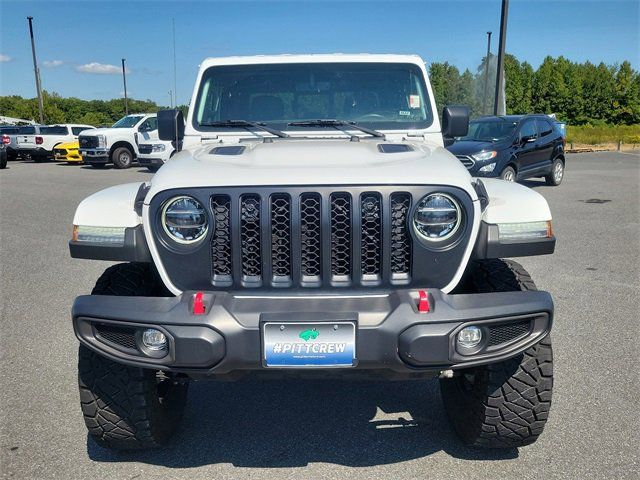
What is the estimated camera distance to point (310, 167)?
273 cm

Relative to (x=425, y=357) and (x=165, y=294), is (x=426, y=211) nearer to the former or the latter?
(x=425, y=357)

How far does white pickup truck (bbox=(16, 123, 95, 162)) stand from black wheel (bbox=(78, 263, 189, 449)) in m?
25.4

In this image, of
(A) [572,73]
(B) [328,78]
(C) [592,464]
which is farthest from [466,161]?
(A) [572,73]

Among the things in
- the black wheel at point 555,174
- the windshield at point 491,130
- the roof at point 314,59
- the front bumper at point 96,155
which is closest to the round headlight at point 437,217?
the roof at point 314,59

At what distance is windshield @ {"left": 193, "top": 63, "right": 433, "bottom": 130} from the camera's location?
399 cm

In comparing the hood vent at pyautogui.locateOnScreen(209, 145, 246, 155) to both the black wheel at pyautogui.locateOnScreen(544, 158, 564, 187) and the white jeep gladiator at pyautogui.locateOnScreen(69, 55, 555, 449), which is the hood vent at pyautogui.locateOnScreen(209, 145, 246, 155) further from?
the black wheel at pyautogui.locateOnScreen(544, 158, 564, 187)

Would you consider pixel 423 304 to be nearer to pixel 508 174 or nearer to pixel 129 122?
pixel 508 174

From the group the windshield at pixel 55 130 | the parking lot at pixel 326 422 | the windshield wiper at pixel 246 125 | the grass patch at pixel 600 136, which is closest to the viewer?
the parking lot at pixel 326 422

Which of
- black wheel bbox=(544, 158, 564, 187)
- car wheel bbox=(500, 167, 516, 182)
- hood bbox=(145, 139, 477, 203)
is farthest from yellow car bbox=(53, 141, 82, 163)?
hood bbox=(145, 139, 477, 203)

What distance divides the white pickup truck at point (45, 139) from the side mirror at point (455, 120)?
24850mm

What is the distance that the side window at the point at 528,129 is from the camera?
13.5m

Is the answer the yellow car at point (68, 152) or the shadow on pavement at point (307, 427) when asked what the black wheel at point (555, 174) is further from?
the yellow car at point (68, 152)

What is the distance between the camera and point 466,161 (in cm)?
1259

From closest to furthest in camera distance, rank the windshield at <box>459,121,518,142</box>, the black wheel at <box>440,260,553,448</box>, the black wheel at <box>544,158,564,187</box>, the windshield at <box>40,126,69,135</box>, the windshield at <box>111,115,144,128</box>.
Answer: the black wheel at <box>440,260,553,448</box>, the windshield at <box>459,121,518,142</box>, the black wheel at <box>544,158,564,187</box>, the windshield at <box>111,115,144,128</box>, the windshield at <box>40,126,69,135</box>
